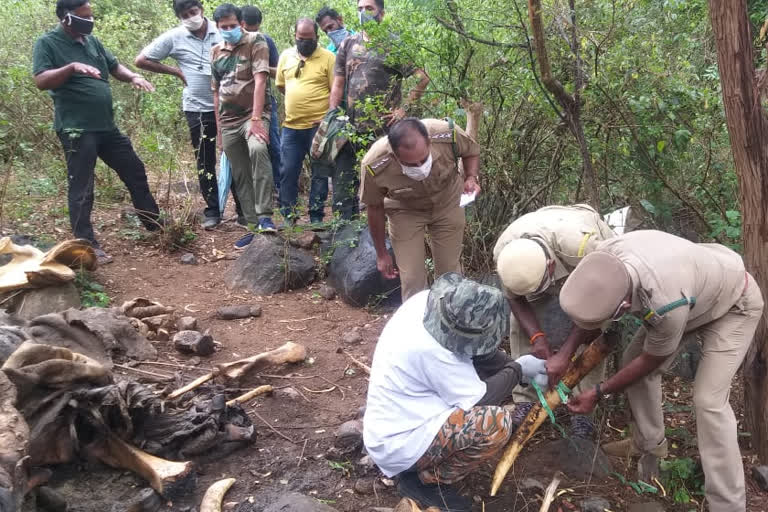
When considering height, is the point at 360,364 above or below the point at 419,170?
below

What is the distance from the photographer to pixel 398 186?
393 cm

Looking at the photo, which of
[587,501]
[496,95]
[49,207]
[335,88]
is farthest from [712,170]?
[49,207]

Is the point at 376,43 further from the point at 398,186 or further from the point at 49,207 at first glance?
the point at 49,207

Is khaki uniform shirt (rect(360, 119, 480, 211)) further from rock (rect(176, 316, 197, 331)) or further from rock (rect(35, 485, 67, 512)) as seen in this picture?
rock (rect(35, 485, 67, 512))

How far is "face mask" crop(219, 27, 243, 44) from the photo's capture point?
554 centimetres

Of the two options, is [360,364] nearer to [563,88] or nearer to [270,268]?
[270,268]

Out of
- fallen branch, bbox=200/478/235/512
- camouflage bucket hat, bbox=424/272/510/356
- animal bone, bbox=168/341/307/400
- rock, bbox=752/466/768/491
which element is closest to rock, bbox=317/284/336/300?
animal bone, bbox=168/341/307/400

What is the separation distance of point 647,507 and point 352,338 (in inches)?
85.2

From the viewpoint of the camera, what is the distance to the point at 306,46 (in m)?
5.55

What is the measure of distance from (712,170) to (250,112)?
12.4 feet

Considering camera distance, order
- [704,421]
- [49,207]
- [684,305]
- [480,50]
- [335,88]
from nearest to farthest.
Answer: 1. [684,305]
2. [704,421]
3. [480,50]
4. [335,88]
5. [49,207]

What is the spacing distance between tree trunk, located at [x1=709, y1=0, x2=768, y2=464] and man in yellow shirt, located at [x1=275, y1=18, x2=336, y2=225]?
11.8 feet

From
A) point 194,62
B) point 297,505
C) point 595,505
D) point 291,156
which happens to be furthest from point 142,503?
point 194,62

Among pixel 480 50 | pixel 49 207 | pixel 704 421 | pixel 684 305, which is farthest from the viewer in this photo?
pixel 49 207
